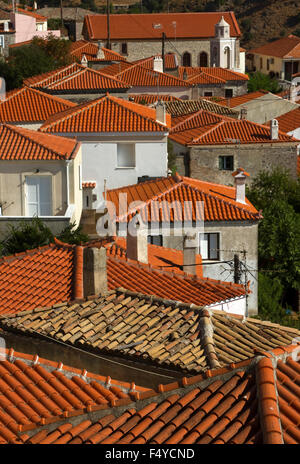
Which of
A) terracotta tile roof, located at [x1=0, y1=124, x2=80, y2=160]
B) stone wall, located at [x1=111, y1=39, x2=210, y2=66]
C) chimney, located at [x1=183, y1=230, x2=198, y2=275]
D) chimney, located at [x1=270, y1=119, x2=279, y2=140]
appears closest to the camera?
chimney, located at [x1=183, y1=230, x2=198, y2=275]

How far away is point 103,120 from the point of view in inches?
1298

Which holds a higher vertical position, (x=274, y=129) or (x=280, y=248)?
(x=274, y=129)

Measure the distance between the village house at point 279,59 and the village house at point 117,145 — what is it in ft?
230

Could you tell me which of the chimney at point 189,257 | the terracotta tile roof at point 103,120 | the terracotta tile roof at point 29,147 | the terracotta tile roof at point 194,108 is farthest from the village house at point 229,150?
the chimney at point 189,257

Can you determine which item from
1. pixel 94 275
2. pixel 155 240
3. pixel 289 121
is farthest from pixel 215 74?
pixel 94 275

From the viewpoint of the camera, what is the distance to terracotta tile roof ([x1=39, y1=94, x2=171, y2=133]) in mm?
32312

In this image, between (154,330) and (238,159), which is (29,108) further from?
(154,330)

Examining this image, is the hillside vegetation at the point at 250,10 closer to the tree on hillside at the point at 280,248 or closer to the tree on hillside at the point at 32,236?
the tree on hillside at the point at 280,248

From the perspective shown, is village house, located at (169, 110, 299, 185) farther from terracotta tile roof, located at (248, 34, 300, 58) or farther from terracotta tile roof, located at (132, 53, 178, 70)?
terracotta tile roof, located at (248, 34, 300, 58)

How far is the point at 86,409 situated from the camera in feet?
28.6

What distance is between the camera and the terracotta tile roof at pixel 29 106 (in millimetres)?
35562

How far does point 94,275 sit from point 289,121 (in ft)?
136

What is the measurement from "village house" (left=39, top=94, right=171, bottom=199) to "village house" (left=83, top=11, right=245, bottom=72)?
194 ft

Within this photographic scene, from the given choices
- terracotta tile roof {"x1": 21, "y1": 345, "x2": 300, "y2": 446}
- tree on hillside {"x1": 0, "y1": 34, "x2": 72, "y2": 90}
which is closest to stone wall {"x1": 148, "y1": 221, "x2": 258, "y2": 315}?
terracotta tile roof {"x1": 21, "y1": 345, "x2": 300, "y2": 446}
